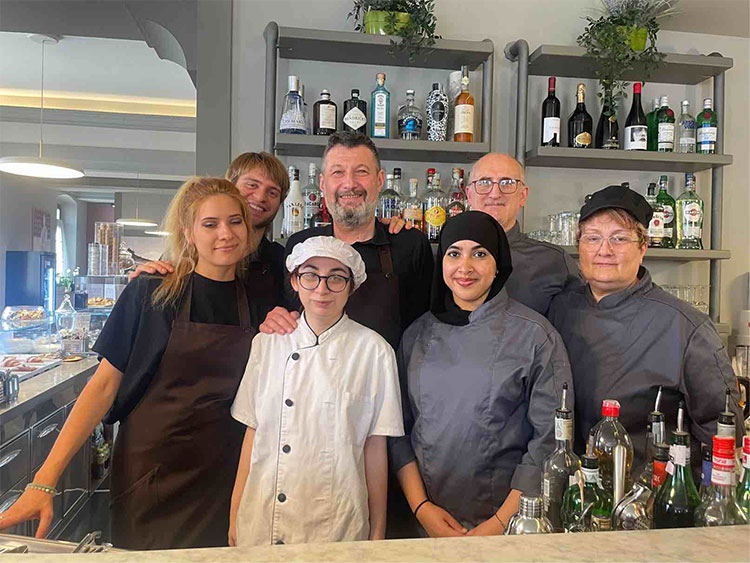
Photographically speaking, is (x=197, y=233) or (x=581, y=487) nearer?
(x=581, y=487)

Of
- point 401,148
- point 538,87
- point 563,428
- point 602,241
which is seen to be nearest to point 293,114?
point 401,148

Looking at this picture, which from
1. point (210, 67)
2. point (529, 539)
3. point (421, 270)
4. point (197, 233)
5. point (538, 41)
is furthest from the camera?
point (538, 41)

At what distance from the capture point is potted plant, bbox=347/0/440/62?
92.4 inches

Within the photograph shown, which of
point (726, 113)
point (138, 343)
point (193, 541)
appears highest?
point (726, 113)

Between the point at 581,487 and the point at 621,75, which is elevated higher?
the point at 621,75

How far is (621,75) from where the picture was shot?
8.48ft

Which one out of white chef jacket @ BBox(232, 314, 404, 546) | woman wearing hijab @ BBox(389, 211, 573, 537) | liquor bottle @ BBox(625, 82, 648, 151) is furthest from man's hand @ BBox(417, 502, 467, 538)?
liquor bottle @ BBox(625, 82, 648, 151)

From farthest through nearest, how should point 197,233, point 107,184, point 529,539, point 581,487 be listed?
point 107,184 < point 197,233 < point 581,487 < point 529,539

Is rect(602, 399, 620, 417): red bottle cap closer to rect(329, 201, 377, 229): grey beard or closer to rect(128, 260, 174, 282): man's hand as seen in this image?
rect(329, 201, 377, 229): grey beard

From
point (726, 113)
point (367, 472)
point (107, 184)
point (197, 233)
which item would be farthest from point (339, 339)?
point (107, 184)

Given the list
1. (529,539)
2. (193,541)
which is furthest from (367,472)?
(529,539)

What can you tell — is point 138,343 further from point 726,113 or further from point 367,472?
point 726,113

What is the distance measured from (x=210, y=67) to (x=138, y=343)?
1487 millimetres

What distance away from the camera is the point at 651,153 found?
252cm
